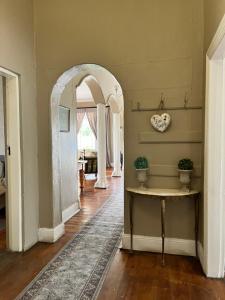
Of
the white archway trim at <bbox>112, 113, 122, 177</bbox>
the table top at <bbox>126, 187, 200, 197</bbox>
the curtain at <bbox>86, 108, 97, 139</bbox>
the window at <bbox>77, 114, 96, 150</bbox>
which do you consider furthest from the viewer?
the window at <bbox>77, 114, 96, 150</bbox>

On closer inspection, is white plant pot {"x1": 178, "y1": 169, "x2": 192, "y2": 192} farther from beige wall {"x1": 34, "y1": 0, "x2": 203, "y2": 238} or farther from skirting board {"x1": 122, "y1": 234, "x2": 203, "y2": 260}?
skirting board {"x1": 122, "y1": 234, "x2": 203, "y2": 260}

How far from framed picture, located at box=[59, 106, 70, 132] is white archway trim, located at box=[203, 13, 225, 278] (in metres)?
2.23

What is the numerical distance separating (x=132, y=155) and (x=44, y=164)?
44.2 inches

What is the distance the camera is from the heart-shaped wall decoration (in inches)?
107

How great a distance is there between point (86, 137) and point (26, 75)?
8.91m

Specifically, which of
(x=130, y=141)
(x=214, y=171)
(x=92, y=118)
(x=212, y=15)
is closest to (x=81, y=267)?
(x=130, y=141)

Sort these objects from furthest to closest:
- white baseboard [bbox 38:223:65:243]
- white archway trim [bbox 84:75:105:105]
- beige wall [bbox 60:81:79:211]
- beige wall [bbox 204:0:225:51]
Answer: white archway trim [bbox 84:75:105:105]
beige wall [bbox 60:81:79:211]
white baseboard [bbox 38:223:65:243]
beige wall [bbox 204:0:225:51]

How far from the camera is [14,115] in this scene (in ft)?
9.05

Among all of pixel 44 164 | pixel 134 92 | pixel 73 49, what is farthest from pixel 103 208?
pixel 73 49

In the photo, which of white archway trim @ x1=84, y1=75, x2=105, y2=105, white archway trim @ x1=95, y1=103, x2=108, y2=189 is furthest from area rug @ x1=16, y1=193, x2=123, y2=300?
white archway trim @ x1=84, y1=75, x2=105, y2=105

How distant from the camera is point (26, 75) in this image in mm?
2883

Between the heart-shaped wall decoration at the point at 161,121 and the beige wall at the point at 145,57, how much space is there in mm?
81

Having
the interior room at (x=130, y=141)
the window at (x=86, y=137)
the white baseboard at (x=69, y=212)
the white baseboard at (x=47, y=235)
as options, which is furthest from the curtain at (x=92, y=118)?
the white baseboard at (x=47, y=235)

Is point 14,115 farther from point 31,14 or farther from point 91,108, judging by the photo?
point 91,108
